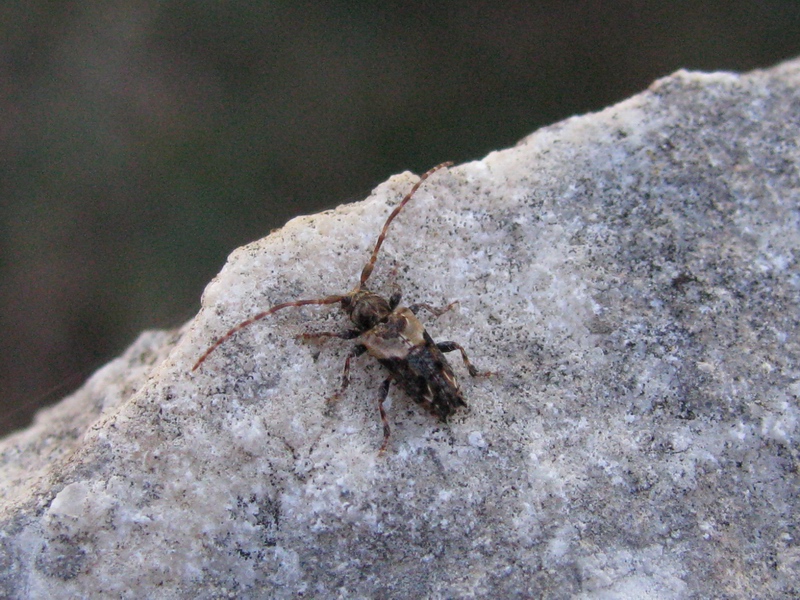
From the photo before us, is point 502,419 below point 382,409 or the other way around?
below

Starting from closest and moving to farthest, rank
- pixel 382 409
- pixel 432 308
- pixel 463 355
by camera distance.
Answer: pixel 382 409 < pixel 463 355 < pixel 432 308

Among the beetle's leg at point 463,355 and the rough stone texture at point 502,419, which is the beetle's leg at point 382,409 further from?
the beetle's leg at point 463,355

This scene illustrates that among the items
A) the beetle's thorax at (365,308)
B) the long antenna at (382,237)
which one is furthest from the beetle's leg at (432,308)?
the long antenna at (382,237)

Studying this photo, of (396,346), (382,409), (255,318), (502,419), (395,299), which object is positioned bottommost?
(502,419)

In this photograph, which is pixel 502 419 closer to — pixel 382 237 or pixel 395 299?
pixel 395 299

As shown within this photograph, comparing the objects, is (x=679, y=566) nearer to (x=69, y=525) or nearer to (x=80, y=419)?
(x=69, y=525)

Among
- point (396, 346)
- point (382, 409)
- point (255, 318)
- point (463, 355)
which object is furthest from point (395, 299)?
point (255, 318)

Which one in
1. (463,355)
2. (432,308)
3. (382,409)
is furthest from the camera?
(432,308)

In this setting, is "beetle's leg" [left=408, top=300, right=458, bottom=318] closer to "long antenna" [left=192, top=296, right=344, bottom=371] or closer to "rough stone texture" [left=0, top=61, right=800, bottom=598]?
"rough stone texture" [left=0, top=61, right=800, bottom=598]
